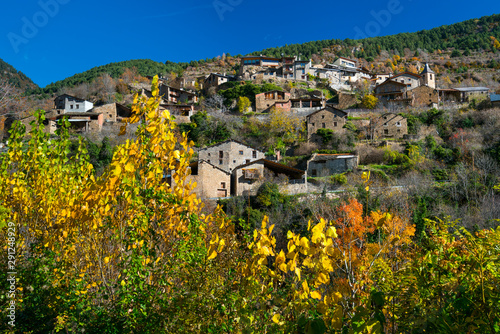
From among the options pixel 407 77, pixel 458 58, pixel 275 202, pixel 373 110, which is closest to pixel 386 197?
pixel 275 202

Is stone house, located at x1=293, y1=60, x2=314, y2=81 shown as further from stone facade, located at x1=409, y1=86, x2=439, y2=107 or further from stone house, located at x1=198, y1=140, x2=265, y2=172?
stone house, located at x1=198, y1=140, x2=265, y2=172

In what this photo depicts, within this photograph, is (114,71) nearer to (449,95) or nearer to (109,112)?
(109,112)

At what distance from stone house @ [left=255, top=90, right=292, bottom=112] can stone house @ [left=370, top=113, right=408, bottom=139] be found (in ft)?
48.3

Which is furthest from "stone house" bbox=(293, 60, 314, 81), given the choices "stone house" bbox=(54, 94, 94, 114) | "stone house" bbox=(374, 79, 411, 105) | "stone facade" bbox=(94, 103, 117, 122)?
"stone house" bbox=(54, 94, 94, 114)

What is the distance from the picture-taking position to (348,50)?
113062mm

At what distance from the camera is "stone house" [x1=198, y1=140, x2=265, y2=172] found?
3562 centimetres

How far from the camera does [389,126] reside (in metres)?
42.2

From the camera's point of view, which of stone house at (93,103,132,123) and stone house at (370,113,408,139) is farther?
stone house at (93,103,132,123)

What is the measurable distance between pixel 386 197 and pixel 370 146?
1433cm

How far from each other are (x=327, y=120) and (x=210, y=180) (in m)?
20.3

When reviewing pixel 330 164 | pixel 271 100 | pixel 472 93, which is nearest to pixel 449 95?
pixel 472 93

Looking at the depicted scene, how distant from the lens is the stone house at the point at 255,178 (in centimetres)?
2984

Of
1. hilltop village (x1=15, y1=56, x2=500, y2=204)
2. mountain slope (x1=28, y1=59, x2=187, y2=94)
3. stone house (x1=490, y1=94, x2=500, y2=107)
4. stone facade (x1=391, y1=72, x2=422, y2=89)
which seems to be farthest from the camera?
mountain slope (x1=28, y1=59, x2=187, y2=94)

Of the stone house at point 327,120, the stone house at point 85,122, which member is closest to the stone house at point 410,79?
the stone house at point 327,120
